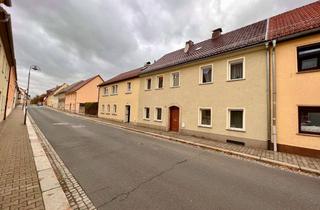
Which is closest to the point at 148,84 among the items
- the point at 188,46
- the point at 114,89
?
the point at 188,46

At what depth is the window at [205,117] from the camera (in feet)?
39.9

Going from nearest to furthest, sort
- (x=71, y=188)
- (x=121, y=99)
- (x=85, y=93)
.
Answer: (x=71, y=188) < (x=121, y=99) < (x=85, y=93)

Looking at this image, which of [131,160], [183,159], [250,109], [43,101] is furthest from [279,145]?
[43,101]

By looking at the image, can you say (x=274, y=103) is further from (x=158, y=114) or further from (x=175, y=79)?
(x=158, y=114)

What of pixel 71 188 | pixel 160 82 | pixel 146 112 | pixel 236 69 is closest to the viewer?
pixel 71 188

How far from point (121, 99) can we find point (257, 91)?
1647cm

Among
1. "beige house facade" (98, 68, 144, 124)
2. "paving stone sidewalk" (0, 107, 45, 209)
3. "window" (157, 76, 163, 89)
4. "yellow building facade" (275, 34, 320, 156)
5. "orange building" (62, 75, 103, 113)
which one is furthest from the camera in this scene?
"orange building" (62, 75, 103, 113)

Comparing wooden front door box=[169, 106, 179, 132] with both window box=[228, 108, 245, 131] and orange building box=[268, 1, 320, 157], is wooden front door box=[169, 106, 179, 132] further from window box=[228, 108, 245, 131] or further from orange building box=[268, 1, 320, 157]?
orange building box=[268, 1, 320, 157]

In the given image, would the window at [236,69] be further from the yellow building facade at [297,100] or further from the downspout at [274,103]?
the yellow building facade at [297,100]

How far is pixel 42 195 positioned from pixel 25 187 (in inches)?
27.6

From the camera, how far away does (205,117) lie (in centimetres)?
1248

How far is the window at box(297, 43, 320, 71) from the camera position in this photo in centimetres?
818

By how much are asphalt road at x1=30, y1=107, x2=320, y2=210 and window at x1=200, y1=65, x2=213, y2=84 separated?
6.56 m

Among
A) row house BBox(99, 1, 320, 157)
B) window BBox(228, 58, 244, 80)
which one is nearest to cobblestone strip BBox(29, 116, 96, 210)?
row house BBox(99, 1, 320, 157)
